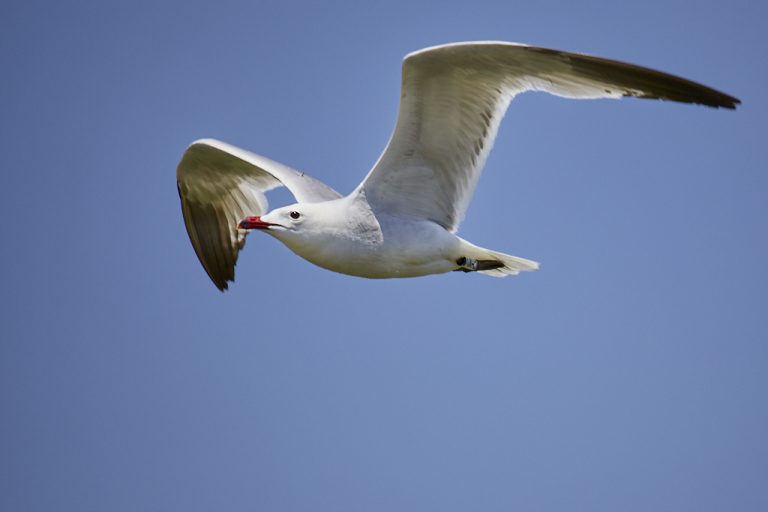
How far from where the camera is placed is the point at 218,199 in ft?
35.2

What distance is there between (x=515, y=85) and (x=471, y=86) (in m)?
0.34

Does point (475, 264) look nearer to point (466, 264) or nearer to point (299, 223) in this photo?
point (466, 264)

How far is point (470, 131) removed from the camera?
311 inches

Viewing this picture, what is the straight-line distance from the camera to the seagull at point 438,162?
23.4 ft

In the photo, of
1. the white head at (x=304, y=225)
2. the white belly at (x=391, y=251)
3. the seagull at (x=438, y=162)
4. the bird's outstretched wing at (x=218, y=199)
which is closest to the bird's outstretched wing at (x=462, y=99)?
the seagull at (x=438, y=162)

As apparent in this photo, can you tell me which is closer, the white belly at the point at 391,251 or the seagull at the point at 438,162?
the seagull at the point at 438,162

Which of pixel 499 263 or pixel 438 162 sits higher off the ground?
pixel 438 162

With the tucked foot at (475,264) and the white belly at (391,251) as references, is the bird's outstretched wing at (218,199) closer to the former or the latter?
the white belly at (391,251)

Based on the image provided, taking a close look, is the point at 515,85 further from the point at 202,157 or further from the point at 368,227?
the point at 202,157

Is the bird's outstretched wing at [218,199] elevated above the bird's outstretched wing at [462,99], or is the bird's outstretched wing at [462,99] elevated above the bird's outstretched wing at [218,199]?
the bird's outstretched wing at [462,99]

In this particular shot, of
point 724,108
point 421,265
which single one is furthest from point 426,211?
point 724,108

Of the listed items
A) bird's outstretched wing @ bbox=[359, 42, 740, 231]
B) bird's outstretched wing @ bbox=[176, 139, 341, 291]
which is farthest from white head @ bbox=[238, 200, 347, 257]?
bird's outstretched wing @ bbox=[176, 139, 341, 291]

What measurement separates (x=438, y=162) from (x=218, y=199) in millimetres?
3526

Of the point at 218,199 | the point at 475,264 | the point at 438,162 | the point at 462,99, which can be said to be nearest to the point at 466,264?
the point at 475,264
